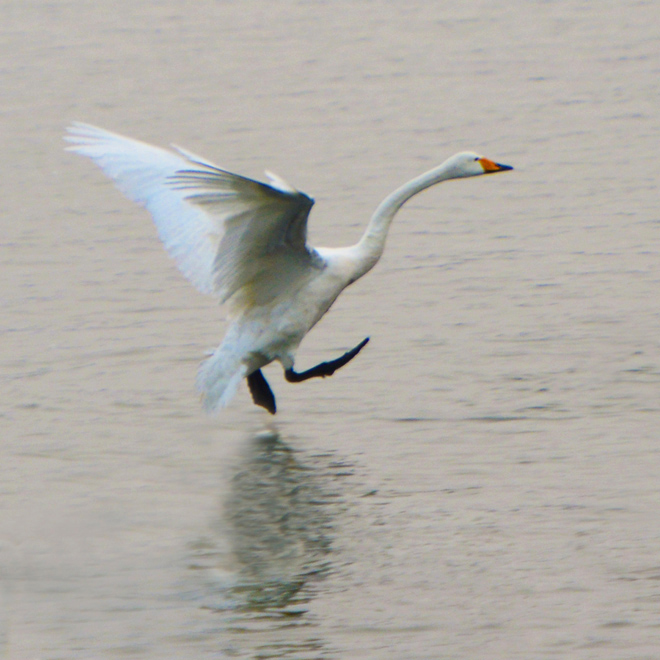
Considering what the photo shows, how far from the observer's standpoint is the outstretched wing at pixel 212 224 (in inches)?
292

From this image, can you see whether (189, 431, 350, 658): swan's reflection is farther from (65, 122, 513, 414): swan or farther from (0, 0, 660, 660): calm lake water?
(65, 122, 513, 414): swan

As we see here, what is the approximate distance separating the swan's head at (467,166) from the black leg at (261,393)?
1.63m

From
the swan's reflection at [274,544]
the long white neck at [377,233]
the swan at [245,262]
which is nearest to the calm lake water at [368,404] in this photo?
the swan's reflection at [274,544]

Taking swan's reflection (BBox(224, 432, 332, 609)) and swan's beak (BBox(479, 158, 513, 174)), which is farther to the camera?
swan's beak (BBox(479, 158, 513, 174))

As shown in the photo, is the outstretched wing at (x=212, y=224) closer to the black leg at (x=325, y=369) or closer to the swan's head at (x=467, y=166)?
the black leg at (x=325, y=369)

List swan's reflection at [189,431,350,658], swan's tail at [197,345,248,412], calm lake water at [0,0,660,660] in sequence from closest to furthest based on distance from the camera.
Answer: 1. swan's reflection at [189,431,350,658]
2. calm lake water at [0,0,660,660]
3. swan's tail at [197,345,248,412]

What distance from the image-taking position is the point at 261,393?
27.1ft

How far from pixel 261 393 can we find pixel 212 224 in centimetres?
101

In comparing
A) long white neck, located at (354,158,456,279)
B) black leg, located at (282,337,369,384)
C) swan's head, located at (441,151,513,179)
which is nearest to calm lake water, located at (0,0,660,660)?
black leg, located at (282,337,369,384)

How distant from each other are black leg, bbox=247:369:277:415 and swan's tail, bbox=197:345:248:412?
15 cm

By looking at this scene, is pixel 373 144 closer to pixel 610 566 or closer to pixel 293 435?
pixel 293 435

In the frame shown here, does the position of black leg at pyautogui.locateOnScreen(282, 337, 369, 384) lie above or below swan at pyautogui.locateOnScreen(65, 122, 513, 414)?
below

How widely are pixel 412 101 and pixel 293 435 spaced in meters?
8.80

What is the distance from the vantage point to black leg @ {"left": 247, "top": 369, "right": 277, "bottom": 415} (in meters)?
8.27
